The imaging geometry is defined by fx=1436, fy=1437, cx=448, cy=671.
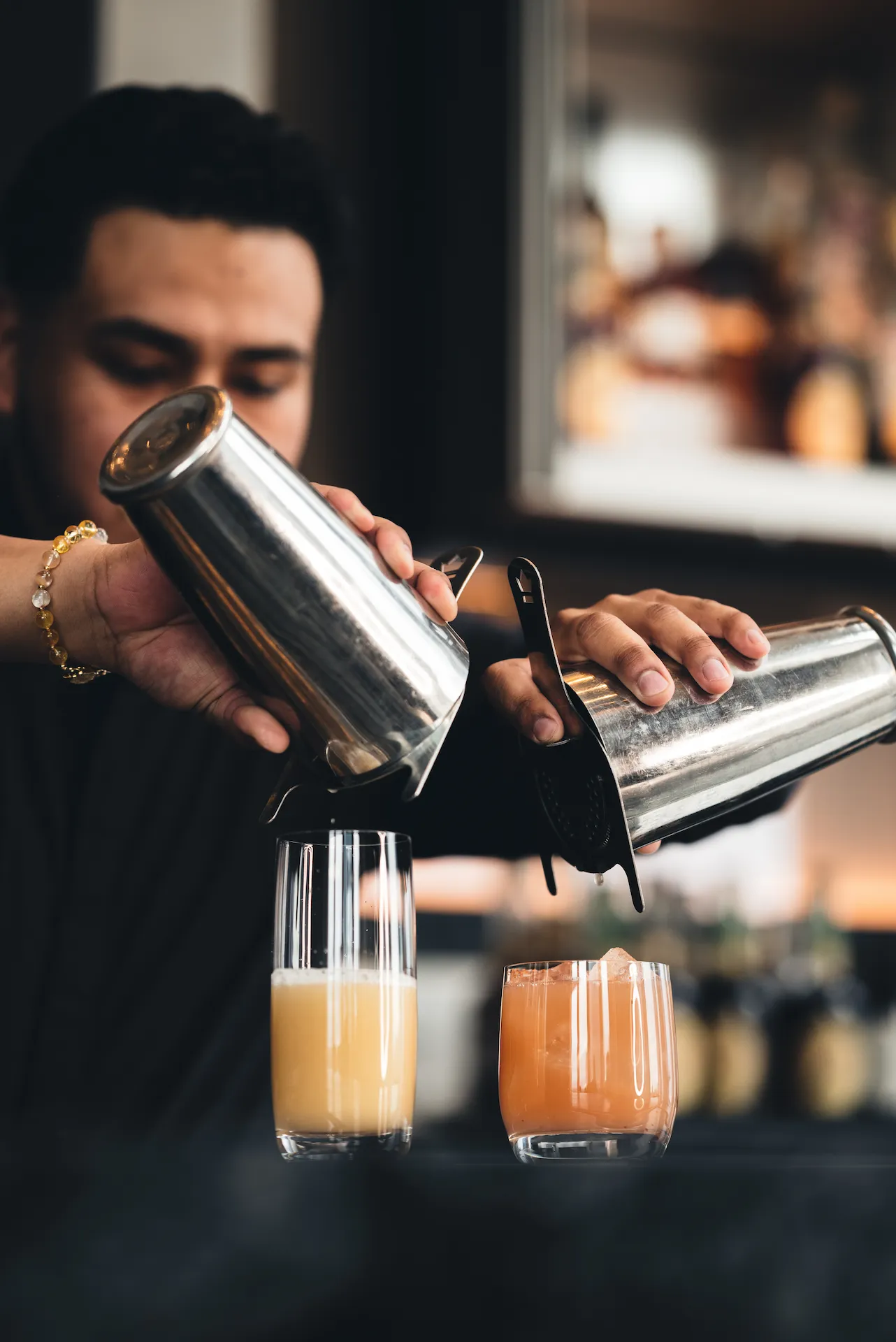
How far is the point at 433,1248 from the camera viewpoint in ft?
1.73

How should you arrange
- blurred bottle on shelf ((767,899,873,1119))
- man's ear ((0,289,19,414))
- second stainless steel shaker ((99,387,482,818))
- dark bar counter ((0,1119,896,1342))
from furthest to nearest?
blurred bottle on shelf ((767,899,873,1119)) < man's ear ((0,289,19,414)) < second stainless steel shaker ((99,387,482,818)) < dark bar counter ((0,1119,896,1342))

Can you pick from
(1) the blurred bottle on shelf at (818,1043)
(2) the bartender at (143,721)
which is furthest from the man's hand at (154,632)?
(1) the blurred bottle on shelf at (818,1043)

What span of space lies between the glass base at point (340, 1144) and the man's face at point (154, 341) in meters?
0.77

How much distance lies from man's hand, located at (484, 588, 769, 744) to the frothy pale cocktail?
173mm

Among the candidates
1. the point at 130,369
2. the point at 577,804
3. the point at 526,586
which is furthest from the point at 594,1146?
the point at 130,369

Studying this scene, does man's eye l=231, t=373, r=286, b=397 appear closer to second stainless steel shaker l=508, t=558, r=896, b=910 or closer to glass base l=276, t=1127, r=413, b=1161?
second stainless steel shaker l=508, t=558, r=896, b=910

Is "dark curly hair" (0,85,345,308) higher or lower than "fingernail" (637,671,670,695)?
higher

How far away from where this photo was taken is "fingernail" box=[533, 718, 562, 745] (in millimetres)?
755

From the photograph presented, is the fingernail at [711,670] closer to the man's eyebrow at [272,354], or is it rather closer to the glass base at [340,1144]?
the glass base at [340,1144]

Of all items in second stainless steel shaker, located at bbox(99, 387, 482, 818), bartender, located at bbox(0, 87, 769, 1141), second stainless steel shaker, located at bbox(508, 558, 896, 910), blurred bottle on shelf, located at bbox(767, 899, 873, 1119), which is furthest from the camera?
blurred bottle on shelf, located at bbox(767, 899, 873, 1119)

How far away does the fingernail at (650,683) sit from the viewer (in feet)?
2.53

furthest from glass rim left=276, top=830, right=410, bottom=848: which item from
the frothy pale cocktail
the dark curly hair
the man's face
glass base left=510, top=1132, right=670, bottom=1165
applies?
the dark curly hair

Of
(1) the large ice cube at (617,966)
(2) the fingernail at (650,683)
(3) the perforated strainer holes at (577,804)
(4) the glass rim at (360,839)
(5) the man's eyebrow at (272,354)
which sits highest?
(5) the man's eyebrow at (272,354)

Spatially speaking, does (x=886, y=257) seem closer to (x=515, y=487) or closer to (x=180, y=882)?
(x=515, y=487)
